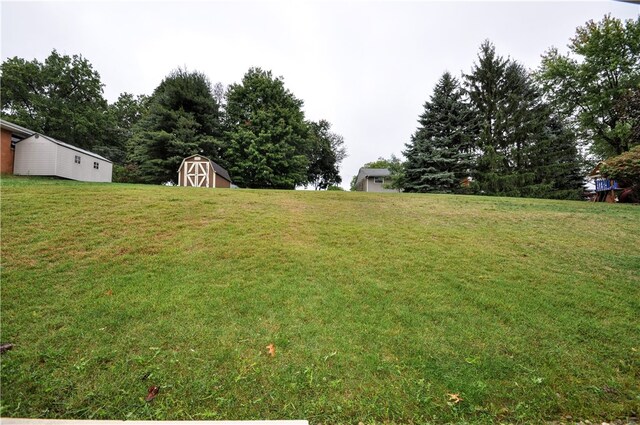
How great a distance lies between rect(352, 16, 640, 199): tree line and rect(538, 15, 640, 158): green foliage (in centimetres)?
6

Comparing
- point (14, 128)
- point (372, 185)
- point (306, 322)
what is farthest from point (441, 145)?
point (14, 128)

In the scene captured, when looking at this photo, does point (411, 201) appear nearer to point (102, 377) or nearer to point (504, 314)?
point (504, 314)

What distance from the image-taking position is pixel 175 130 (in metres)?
23.3

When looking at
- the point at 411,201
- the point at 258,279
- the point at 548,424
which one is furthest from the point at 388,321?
the point at 411,201

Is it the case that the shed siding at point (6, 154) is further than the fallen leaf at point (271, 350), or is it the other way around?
the shed siding at point (6, 154)

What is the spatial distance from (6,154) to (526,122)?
34365mm

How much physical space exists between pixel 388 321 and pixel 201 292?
8.67 ft

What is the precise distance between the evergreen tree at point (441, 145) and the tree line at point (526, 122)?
0.07 metres

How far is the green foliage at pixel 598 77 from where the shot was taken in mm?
18266

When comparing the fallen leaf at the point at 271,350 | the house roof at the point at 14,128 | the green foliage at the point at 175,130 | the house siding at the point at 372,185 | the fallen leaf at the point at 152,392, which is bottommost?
the fallen leaf at the point at 152,392

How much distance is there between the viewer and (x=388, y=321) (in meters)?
3.48

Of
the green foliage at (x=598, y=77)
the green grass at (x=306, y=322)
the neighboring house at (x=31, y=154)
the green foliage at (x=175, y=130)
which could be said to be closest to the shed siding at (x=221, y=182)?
the green foliage at (x=175, y=130)

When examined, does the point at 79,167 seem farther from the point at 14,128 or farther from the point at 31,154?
the point at 14,128

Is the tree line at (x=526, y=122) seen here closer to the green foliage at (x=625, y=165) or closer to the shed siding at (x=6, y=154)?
the green foliage at (x=625, y=165)
